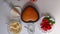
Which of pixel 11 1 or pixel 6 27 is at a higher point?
pixel 11 1

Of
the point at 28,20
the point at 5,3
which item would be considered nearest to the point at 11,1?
the point at 5,3

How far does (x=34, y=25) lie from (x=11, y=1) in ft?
0.59

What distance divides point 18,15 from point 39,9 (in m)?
0.12

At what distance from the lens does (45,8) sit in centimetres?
82

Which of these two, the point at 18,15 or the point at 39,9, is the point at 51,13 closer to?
the point at 39,9

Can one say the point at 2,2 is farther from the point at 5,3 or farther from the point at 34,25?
the point at 34,25

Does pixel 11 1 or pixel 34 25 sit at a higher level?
pixel 11 1

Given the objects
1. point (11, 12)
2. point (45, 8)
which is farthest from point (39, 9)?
point (11, 12)

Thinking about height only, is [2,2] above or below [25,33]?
above

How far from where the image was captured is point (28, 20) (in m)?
0.83

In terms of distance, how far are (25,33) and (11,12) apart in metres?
0.14

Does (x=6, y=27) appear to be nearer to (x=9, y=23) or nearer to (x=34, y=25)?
(x=9, y=23)

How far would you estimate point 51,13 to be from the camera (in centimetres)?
83

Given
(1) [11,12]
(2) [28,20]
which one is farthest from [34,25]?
(1) [11,12]
